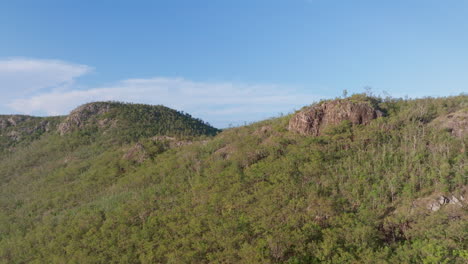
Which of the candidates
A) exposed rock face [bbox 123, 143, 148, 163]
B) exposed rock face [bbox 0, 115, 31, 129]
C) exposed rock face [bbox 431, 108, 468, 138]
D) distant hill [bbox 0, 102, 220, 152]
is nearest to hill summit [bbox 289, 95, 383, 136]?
exposed rock face [bbox 431, 108, 468, 138]

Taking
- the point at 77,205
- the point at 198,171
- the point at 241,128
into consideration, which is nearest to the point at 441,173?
the point at 198,171

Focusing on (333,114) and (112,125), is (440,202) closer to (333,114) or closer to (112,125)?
(333,114)

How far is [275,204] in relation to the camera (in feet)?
64.3

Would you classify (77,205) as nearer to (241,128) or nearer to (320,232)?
(241,128)

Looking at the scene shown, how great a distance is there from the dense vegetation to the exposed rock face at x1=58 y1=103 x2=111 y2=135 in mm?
30472

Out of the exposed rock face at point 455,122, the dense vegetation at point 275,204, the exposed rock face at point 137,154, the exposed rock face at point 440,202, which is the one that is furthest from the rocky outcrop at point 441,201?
the exposed rock face at point 137,154

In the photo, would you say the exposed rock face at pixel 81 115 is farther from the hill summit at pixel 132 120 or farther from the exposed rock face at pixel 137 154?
the exposed rock face at pixel 137 154

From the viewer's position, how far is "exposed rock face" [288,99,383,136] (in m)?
25.7

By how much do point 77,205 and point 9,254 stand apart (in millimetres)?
7000

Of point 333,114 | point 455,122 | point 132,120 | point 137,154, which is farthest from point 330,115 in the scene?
point 132,120

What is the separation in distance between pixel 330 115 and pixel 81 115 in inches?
2225

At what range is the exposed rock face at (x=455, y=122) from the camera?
21.1m

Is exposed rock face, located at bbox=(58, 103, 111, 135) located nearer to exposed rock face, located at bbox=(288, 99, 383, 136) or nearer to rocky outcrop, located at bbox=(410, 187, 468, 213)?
exposed rock face, located at bbox=(288, 99, 383, 136)

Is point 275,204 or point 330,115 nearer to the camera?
point 275,204
